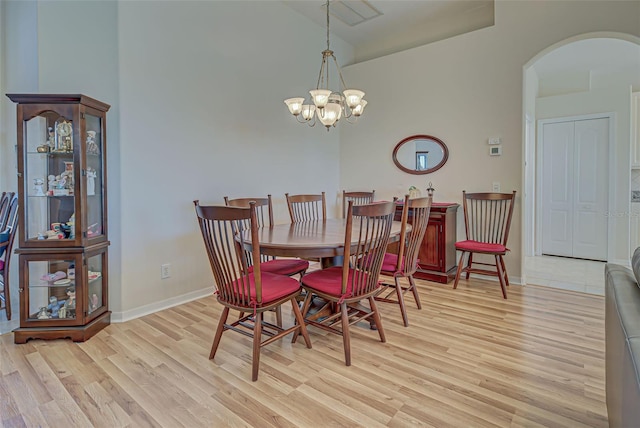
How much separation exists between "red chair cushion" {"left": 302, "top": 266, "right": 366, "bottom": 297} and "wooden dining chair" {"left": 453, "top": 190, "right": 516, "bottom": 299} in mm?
1765

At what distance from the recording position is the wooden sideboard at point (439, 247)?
3783mm

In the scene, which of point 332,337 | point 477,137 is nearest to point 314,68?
point 477,137

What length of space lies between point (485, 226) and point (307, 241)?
8.52ft

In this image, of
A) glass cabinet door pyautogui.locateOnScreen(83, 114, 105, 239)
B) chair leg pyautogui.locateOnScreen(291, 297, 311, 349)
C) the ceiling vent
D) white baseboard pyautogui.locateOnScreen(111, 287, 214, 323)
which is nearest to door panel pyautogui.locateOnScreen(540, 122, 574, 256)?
the ceiling vent

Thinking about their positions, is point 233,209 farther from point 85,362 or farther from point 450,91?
point 450,91

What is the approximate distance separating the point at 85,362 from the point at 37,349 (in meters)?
0.47

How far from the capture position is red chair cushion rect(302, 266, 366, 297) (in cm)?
215

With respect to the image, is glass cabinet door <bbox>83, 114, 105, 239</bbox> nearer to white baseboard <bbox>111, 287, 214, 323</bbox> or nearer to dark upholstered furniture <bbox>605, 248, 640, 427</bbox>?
white baseboard <bbox>111, 287, 214, 323</bbox>

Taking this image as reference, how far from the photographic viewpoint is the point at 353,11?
13.6 ft

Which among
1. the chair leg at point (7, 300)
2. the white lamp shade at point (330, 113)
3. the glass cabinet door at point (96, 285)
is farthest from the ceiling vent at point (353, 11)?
the chair leg at point (7, 300)

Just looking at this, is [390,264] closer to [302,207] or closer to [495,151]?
[302,207]

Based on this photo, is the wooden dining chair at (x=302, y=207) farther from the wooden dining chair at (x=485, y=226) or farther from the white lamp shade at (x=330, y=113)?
the wooden dining chair at (x=485, y=226)

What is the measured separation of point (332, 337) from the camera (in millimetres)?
2494

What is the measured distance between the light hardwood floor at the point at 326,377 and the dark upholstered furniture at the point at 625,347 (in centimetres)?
51
